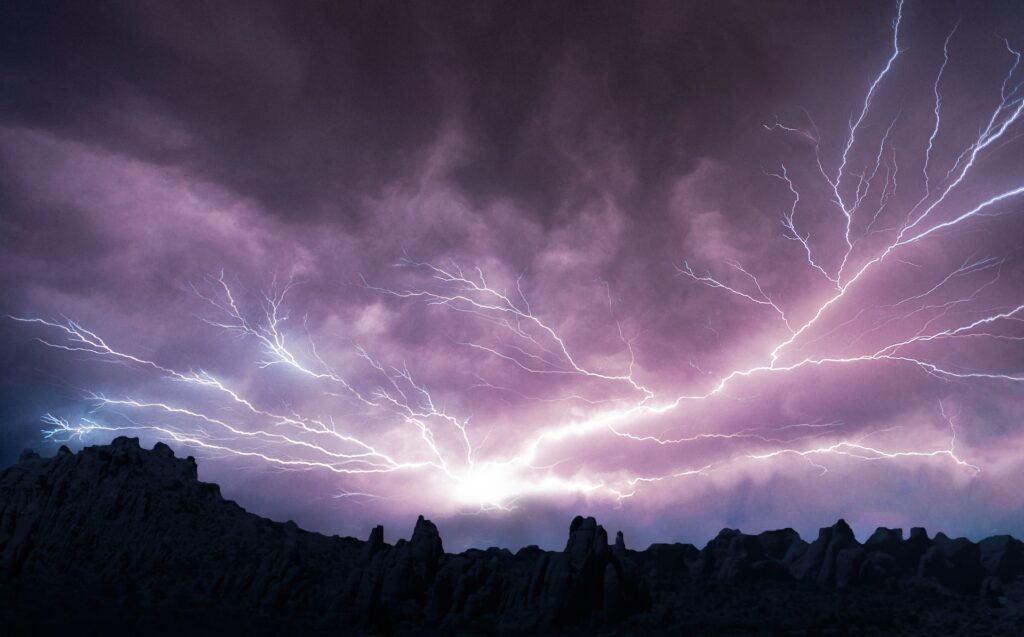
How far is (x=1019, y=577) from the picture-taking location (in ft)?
177

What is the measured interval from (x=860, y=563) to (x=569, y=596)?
1233 inches

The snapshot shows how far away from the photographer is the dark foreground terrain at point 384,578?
43.8 metres

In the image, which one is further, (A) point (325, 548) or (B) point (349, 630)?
(A) point (325, 548)

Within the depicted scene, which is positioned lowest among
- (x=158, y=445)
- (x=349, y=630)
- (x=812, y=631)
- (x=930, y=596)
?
(x=349, y=630)

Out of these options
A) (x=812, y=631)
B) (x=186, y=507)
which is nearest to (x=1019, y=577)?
(x=812, y=631)

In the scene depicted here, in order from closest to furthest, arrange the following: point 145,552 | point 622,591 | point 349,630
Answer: point 349,630
point 622,591
point 145,552

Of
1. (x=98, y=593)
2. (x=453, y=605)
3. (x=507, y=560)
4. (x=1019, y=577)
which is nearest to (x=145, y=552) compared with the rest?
(x=98, y=593)

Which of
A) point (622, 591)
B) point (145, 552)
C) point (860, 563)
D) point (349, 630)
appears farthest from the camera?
point (860, 563)

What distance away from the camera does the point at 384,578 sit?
49.9 meters

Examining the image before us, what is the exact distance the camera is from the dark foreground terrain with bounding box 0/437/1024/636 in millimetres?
43844

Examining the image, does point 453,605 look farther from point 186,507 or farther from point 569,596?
point 186,507

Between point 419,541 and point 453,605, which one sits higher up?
A: point 419,541

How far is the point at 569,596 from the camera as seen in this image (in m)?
46.3

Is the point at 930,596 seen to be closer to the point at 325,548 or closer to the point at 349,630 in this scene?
the point at 349,630
